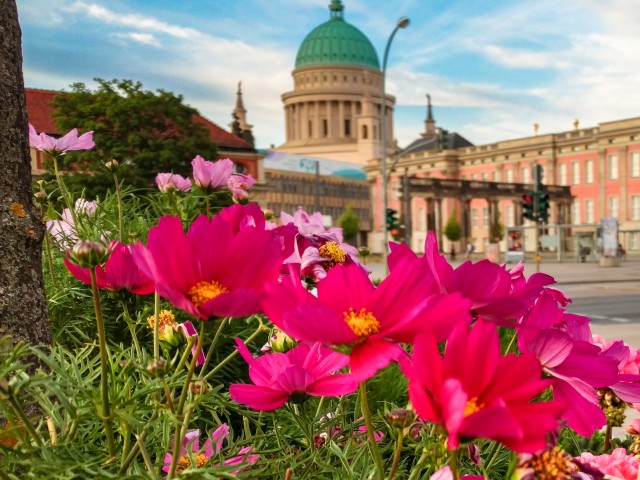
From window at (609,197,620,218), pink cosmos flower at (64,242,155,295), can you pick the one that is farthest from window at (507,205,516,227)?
pink cosmos flower at (64,242,155,295)

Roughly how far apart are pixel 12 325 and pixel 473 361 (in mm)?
1332

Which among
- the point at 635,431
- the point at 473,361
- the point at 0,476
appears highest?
the point at 473,361

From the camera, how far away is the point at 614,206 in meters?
66.9

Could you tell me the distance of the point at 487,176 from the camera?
7825 cm

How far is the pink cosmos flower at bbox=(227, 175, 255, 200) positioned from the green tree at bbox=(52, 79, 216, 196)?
2925 cm

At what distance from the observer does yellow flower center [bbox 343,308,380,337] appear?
85cm

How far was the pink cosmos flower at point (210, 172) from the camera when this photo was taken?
7.31ft

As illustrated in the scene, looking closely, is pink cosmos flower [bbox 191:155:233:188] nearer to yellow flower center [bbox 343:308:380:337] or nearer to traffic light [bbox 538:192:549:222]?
yellow flower center [bbox 343:308:380:337]

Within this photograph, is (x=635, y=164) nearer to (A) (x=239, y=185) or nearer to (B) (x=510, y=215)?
Answer: (B) (x=510, y=215)

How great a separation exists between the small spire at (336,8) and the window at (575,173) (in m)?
66.3

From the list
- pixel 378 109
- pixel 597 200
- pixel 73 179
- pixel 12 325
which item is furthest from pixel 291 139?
pixel 12 325

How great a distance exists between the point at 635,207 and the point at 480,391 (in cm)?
7009

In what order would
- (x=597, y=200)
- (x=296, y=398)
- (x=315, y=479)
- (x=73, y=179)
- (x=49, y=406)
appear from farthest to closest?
(x=597, y=200) → (x=73, y=179) → (x=315, y=479) → (x=49, y=406) → (x=296, y=398)

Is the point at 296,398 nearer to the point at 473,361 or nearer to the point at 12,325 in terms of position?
the point at 473,361
